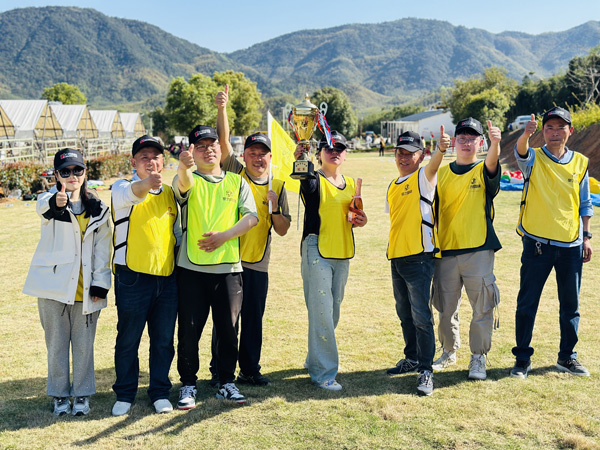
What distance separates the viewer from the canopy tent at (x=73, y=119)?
37188 mm

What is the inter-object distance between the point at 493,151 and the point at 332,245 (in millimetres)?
1486

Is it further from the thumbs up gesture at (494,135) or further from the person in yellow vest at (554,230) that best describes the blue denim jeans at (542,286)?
the thumbs up gesture at (494,135)

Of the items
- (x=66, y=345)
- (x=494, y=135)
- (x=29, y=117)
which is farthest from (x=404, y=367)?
(x=29, y=117)

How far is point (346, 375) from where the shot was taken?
16.0ft

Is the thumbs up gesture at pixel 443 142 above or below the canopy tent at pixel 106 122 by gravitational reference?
below

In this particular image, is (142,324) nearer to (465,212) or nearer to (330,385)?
(330,385)

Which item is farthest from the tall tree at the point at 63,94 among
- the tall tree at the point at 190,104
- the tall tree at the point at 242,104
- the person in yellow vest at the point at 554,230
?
the person in yellow vest at the point at 554,230

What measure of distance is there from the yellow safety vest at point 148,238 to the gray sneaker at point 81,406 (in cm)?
109

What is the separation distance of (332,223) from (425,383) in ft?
4.93

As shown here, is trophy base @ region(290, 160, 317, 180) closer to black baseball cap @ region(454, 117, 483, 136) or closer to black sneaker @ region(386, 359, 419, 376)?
black baseball cap @ region(454, 117, 483, 136)

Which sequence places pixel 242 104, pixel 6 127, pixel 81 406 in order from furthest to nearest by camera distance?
pixel 242 104, pixel 6 127, pixel 81 406

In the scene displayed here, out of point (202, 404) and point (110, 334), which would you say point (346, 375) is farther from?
point (110, 334)

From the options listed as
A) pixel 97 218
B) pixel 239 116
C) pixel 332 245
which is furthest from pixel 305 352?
pixel 239 116

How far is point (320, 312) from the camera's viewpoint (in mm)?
4539
